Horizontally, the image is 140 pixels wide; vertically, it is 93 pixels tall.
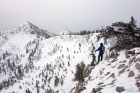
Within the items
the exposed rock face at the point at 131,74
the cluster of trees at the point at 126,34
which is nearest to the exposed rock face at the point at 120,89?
the exposed rock face at the point at 131,74

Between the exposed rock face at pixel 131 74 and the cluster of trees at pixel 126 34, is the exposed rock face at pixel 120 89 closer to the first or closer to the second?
the exposed rock face at pixel 131 74

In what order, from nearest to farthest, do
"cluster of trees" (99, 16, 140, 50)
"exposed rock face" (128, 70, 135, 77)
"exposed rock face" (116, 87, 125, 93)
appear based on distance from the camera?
"exposed rock face" (116, 87, 125, 93) < "exposed rock face" (128, 70, 135, 77) < "cluster of trees" (99, 16, 140, 50)

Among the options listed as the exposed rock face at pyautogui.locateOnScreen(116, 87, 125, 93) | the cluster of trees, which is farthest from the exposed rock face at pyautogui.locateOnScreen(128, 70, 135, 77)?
the cluster of trees

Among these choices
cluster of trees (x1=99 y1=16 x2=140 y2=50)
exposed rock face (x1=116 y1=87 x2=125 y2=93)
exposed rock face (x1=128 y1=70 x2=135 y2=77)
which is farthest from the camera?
cluster of trees (x1=99 y1=16 x2=140 y2=50)

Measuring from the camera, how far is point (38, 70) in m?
189

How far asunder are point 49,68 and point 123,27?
166112mm

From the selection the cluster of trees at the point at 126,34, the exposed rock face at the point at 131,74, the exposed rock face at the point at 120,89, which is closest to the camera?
the exposed rock face at the point at 120,89

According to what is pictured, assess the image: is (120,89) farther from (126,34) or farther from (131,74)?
(126,34)

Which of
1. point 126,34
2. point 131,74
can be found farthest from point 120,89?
point 126,34

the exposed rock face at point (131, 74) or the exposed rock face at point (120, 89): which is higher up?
the exposed rock face at point (131, 74)

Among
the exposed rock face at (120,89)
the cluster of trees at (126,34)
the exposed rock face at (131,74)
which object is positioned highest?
the cluster of trees at (126,34)

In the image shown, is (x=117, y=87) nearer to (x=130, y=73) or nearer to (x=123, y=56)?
(x=130, y=73)

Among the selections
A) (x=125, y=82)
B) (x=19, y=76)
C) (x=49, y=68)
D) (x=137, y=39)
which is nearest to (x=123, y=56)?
(x=137, y=39)

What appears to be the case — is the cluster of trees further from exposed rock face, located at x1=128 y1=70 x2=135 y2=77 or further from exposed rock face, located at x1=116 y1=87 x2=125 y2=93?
exposed rock face, located at x1=116 y1=87 x2=125 y2=93
